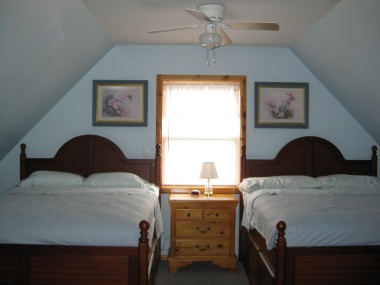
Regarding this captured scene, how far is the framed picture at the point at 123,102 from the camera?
4488 mm

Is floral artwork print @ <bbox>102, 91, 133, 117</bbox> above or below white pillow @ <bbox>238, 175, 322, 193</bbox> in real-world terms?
above

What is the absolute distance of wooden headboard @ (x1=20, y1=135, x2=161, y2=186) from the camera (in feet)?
14.6

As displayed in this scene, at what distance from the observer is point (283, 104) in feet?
14.9

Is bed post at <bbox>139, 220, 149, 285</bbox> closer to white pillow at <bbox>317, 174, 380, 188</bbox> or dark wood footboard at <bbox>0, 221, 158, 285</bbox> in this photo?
dark wood footboard at <bbox>0, 221, 158, 285</bbox>

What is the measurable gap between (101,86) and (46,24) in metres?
1.62

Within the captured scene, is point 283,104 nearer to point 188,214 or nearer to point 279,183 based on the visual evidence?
point 279,183

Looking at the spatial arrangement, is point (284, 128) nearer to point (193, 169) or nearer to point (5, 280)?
point (193, 169)

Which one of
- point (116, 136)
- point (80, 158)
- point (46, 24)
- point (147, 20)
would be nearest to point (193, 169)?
point (116, 136)

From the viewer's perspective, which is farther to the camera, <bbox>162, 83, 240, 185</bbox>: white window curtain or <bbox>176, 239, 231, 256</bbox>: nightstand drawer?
<bbox>162, 83, 240, 185</bbox>: white window curtain

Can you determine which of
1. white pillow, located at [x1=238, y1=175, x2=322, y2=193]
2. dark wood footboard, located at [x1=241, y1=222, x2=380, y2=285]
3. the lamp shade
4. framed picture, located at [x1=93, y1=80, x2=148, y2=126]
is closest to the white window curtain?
framed picture, located at [x1=93, y1=80, x2=148, y2=126]

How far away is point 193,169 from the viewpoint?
181 inches

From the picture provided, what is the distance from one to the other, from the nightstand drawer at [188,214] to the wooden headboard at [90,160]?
0.60m

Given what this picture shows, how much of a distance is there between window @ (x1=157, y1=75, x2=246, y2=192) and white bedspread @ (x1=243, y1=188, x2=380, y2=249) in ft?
3.13

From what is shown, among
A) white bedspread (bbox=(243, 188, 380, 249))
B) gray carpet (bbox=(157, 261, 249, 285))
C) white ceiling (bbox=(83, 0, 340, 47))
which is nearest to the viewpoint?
white bedspread (bbox=(243, 188, 380, 249))
